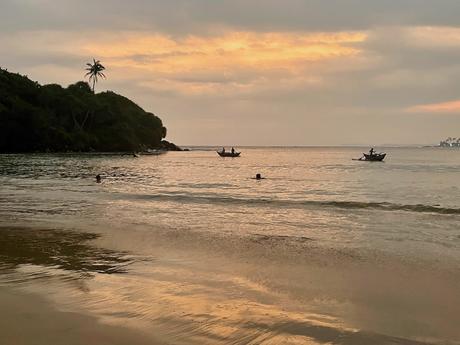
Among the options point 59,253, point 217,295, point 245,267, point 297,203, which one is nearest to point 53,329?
point 217,295

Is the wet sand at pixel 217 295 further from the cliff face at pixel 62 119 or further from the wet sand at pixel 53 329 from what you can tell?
the cliff face at pixel 62 119

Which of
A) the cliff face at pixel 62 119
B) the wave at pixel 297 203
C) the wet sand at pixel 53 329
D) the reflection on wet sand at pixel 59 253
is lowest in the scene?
the wave at pixel 297 203

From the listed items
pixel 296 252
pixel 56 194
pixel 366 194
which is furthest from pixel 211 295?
pixel 366 194

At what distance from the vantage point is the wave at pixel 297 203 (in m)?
23.1

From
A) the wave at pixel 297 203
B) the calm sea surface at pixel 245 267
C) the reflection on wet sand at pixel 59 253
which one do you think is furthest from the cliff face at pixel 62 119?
the reflection on wet sand at pixel 59 253

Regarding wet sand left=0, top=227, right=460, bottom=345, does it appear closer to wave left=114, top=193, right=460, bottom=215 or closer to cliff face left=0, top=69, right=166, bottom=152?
wave left=114, top=193, right=460, bottom=215

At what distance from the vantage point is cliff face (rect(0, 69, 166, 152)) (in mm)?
95688

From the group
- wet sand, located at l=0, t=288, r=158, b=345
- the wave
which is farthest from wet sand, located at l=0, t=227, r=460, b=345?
the wave

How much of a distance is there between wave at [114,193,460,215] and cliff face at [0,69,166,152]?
3050 inches

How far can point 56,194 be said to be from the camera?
91.2 feet

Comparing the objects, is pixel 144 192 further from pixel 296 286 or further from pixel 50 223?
pixel 296 286

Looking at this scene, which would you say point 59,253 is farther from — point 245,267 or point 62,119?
point 62,119

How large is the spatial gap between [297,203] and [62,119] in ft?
320

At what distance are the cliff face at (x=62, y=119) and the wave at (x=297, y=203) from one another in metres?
77.5
